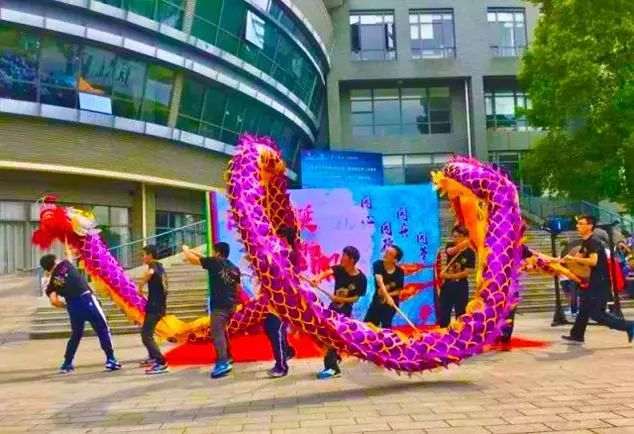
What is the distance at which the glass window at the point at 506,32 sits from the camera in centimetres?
3544

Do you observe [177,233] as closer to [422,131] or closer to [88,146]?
[88,146]

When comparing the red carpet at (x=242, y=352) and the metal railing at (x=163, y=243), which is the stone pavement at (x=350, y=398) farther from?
the metal railing at (x=163, y=243)

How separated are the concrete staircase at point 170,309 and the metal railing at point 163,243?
60.4 inches

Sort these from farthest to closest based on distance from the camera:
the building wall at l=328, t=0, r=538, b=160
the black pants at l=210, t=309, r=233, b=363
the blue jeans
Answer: the building wall at l=328, t=0, r=538, b=160 < the blue jeans < the black pants at l=210, t=309, r=233, b=363

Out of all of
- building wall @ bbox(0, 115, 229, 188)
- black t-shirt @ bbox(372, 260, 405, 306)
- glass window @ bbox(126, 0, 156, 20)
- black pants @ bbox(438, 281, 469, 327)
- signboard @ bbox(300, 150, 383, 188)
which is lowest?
black pants @ bbox(438, 281, 469, 327)

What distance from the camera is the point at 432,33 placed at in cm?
3522

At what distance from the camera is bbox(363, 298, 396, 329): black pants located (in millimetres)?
7473

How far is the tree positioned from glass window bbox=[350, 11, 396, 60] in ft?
53.1

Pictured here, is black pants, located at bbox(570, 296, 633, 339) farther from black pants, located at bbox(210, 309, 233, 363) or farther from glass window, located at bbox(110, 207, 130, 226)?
glass window, located at bbox(110, 207, 130, 226)

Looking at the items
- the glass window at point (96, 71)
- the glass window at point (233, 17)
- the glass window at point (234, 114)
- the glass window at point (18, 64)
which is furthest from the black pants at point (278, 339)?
the glass window at point (234, 114)

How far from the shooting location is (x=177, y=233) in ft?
61.4

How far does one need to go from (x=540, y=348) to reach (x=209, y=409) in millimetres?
4683

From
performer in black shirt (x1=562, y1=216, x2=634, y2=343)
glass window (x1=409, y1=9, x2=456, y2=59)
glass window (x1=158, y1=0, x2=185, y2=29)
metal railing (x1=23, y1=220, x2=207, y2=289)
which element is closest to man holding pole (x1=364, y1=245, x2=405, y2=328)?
performer in black shirt (x1=562, y1=216, x2=634, y2=343)

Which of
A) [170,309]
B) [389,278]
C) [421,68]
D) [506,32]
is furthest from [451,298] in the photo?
[506,32]
